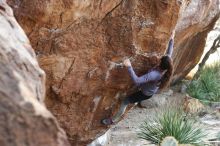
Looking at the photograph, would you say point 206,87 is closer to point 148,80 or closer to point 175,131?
point 175,131

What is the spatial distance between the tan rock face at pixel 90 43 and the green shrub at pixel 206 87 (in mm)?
9493

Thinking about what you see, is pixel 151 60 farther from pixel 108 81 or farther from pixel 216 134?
pixel 216 134

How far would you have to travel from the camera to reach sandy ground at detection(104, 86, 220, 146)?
14.2 meters

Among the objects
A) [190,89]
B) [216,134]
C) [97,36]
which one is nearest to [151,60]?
[97,36]

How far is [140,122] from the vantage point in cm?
1656

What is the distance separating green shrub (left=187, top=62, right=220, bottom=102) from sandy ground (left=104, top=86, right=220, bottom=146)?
0.53m

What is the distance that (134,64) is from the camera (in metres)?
9.58

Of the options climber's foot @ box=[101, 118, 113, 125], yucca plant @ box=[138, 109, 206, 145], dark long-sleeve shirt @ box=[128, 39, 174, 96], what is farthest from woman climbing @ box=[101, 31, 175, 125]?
yucca plant @ box=[138, 109, 206, 145]

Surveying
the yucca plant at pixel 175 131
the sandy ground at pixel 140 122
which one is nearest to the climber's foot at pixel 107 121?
the yucca plant at pixel 175 131

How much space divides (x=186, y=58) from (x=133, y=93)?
354 inches

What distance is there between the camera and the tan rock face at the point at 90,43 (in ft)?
28.7

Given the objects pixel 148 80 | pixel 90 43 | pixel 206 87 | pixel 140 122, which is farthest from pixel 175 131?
pixel 206 87

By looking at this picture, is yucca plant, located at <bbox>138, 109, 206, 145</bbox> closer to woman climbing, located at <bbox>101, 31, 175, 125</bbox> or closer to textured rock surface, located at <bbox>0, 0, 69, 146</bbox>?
woman climbing, located at <bbox>101, 31, 175, 125</bbox>

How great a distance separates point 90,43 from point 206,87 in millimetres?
11463
